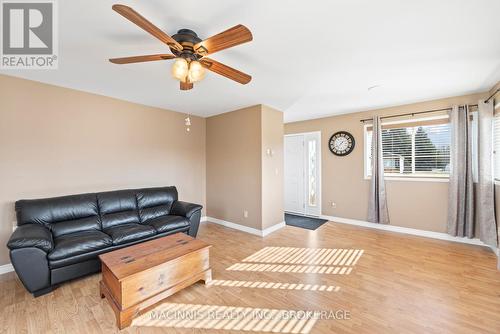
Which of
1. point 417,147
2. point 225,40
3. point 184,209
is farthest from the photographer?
point 417,147

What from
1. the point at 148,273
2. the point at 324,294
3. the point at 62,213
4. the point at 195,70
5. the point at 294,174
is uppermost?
the point at 195,70

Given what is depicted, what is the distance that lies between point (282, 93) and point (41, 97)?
339 centimetres

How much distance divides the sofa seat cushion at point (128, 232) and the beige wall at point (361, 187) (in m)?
3.81

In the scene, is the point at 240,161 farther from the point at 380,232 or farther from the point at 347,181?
the point at 380,232

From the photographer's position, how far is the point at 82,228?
2.65 metres

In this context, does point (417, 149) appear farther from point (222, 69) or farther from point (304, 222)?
point (222, 69)

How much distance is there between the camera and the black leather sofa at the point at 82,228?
2002mm

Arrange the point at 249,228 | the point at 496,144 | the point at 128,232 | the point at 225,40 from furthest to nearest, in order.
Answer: the point at 249,228, the point at 496,144, the point at 128,232, the point at 225,40

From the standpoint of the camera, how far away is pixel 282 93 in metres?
3.27

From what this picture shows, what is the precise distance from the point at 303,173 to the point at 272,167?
151cm

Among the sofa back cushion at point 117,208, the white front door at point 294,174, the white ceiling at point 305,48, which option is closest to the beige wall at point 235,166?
the white ceiling at point 305,48

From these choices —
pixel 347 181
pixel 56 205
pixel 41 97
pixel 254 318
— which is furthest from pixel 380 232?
pixel 41 97

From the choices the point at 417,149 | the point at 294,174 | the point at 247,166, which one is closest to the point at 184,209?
the point at 247,166

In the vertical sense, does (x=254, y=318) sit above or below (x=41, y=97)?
below
